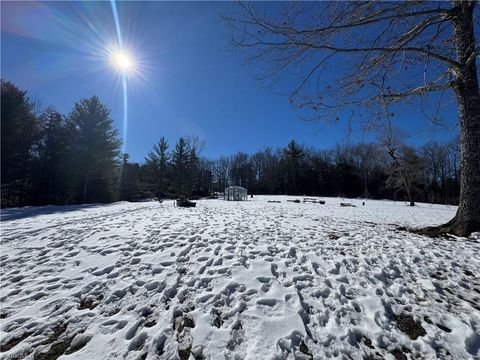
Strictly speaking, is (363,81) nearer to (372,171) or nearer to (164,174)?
(164,174)

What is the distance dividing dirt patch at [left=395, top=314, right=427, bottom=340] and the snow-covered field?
14 mm

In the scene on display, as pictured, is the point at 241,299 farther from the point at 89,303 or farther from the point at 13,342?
the point at 13,342

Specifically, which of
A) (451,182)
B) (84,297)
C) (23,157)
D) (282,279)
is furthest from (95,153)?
(451,182)

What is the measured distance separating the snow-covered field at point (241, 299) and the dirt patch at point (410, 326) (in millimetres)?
14

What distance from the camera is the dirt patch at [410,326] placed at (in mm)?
2264

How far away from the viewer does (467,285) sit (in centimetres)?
306

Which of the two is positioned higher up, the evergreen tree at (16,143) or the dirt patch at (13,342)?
the evergreen tree at (16,143)

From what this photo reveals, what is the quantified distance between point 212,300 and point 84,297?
175cm

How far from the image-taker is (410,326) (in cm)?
237

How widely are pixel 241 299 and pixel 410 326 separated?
1.90 meters

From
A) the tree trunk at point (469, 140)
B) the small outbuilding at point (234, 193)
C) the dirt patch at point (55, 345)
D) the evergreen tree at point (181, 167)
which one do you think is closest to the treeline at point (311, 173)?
the evergreen tree at point (181, 167)

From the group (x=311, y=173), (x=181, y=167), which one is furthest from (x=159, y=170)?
(x=311, y=173)

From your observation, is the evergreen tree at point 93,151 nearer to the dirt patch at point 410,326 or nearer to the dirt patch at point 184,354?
the dirt patch at point 184,354

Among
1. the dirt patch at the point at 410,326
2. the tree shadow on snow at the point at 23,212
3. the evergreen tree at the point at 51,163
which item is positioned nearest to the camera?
the dirt patch at the point at 410,326
